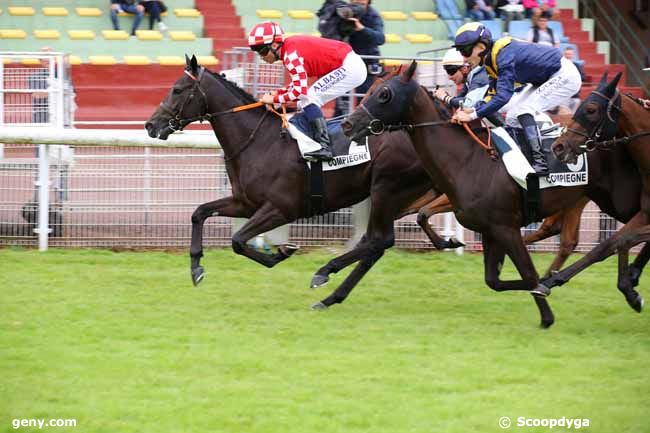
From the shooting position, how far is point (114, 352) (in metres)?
6.85

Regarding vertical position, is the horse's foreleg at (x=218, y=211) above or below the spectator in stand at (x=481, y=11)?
below

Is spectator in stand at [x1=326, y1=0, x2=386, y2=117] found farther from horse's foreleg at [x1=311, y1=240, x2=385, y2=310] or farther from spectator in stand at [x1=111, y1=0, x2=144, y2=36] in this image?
spectator in stand at [x1=111, y1=0, x2=144, y2=36]

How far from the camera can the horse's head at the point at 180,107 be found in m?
8.73

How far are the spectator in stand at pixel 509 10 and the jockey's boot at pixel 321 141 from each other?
24.5 ft

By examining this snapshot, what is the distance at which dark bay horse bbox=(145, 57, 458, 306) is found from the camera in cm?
868

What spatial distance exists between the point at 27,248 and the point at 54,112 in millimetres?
1670

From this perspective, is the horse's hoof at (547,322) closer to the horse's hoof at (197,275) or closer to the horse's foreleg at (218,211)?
the horse's foreleg at (218,211)

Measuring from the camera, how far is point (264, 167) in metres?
8.68

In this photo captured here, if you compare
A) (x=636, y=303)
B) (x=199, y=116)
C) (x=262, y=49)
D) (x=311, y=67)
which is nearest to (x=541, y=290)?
(x=636, y=303)

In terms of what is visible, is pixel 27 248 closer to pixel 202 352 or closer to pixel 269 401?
pixel 202 352

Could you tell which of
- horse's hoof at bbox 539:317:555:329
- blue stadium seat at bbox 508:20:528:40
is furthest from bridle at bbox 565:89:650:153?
blue stadium seat at bbox 508:20:528:40

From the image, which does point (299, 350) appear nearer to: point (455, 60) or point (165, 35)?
point (455, 60)

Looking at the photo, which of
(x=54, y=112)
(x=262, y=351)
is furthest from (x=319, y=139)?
(x=54, y=112)

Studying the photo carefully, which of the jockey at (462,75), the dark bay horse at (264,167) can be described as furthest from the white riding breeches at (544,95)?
the dark bay horse at (264,167)
